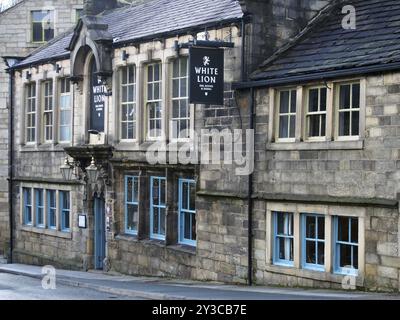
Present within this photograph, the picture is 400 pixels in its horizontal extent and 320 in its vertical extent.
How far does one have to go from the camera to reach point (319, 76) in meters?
16.3

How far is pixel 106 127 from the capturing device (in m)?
23.9

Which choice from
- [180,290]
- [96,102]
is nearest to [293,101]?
[180,290]

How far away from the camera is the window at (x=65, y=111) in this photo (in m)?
26.4

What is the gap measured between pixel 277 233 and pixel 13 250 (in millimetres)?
15621

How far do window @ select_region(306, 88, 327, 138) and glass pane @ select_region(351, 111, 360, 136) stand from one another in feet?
2.37

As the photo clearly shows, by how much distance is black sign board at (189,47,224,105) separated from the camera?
1803 centimetres

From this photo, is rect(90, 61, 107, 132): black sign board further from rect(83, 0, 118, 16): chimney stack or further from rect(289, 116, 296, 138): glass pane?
rect(289, 116, 296, 138): glass pane

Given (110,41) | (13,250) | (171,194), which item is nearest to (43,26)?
(13,250)

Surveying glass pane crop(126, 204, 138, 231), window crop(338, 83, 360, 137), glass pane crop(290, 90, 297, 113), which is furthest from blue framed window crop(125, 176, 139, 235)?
window crop(338, 83, 360, 137)

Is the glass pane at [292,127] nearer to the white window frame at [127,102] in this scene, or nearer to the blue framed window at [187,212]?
the blue framed window at [187,212]

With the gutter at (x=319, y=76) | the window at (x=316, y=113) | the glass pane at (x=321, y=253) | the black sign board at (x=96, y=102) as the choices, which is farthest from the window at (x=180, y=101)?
the glass pane at (x=321, y=253)

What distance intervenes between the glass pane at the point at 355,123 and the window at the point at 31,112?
15.5m

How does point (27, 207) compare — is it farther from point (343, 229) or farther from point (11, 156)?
point (343, 229)
